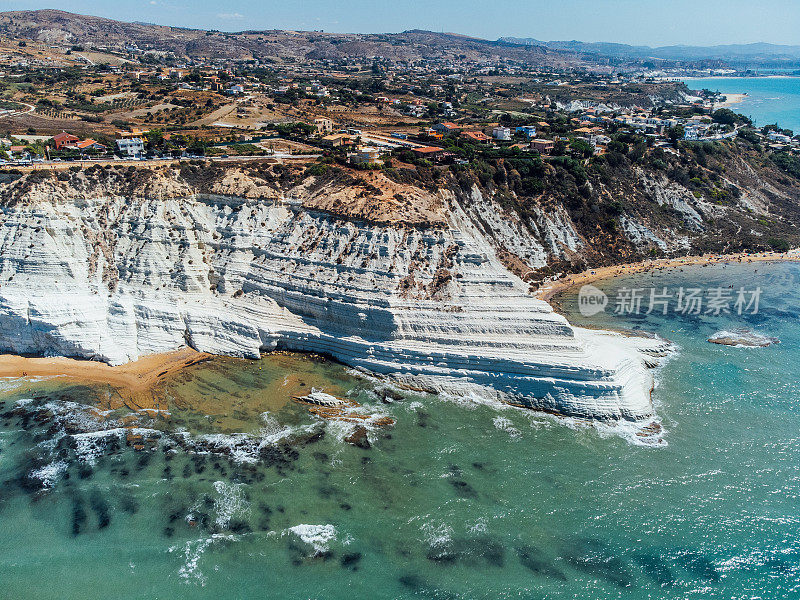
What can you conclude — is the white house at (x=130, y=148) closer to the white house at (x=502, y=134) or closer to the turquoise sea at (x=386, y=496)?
the turquoise sea at (x=386, y=496)

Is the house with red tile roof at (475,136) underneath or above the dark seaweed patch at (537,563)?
above

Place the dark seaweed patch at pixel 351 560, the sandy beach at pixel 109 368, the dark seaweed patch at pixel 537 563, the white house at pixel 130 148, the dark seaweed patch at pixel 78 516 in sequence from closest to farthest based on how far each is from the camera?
the dark seaweed patch at pixel 537 563 → the dark seaweed patch at pixel 351 560 → the dark seaweed patch at pixel 78 516 → the sandy beach at pixel 109 368 → the white house at pixel 130 148

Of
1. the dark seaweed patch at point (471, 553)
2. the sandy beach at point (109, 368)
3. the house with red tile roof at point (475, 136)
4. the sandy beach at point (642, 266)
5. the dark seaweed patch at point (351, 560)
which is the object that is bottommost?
the dark seaweed patch at point (351, 560)

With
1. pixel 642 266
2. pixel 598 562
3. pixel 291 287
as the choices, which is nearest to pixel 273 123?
pixel 291 287

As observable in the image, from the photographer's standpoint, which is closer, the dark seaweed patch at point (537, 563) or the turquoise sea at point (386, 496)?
the turquoise sea at point (386, 496)

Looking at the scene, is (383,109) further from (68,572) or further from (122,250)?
(68,572)

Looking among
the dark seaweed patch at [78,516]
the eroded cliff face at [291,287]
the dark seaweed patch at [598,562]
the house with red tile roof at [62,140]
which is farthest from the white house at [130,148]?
the dark seaweed patch at [598,562]

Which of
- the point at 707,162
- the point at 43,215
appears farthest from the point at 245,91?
the point at 707,162

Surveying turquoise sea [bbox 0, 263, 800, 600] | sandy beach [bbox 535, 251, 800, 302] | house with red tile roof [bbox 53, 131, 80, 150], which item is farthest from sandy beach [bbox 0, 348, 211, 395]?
sandy beach [bbox 535, 251, 800, 302]
